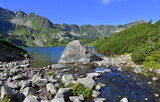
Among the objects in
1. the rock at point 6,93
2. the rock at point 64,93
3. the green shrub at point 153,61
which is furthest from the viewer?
the green shrub at point 153,61

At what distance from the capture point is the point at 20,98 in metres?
13.6

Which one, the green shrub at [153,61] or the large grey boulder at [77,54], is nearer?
the green shrub at [153,61]

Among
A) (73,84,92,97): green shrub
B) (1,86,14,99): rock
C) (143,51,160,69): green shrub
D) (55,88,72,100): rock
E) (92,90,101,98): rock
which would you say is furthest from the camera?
(143,51,160,69): green shrub

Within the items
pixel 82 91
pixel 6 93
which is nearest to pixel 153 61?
pixel 82 91

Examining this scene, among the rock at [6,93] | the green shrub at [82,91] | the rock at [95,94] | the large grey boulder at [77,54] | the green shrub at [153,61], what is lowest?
the rock at [95,94]

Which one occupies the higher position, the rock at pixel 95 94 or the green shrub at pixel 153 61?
the green shrub at pixel 153 61

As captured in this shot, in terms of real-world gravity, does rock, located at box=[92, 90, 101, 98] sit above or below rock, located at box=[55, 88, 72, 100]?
below

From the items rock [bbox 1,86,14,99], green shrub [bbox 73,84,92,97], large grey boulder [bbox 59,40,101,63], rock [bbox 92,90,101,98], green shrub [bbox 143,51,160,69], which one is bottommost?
rock [bbox 92,90,101,98]

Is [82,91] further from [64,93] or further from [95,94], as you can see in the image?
[64,93]

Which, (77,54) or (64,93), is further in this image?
(77,54)

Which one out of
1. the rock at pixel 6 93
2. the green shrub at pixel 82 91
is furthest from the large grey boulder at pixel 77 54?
the rock at pixel 6 93

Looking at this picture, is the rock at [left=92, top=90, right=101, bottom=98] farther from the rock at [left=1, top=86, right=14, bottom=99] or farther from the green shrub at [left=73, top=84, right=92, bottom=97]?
the rock at [left=1, top=86, right=14, bottom=99]

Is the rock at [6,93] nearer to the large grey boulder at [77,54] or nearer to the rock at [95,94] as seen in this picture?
the rock at [95,94]

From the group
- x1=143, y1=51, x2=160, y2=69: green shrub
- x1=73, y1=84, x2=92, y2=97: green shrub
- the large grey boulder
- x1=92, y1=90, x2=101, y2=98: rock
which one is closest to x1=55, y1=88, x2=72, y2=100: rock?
x1=73, y1=84, x2=92, y2=97: green shrub
